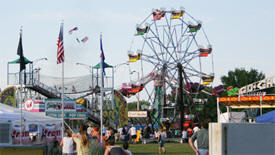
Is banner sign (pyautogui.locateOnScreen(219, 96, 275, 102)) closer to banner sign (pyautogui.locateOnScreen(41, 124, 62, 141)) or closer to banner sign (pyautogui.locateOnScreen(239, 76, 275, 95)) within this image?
banner sign (pyautogui.locateOnScreen(239, 76, 275, 95))

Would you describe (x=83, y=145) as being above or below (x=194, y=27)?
below

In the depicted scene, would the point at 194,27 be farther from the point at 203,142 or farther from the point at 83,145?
the point at 203,142

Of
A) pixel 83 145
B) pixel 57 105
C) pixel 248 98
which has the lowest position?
pixel 83 145

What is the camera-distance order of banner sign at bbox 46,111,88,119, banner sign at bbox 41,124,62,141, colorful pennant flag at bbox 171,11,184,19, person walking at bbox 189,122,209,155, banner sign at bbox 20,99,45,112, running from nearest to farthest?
person walking at bbox 189,122,209,155, banner sign at bbox 41,124,62,141, banner sign at bbox 46,111,88,119, banner sign at bbox 20,99,45,112, colorful pennant flag at bbox 171,11,184,19

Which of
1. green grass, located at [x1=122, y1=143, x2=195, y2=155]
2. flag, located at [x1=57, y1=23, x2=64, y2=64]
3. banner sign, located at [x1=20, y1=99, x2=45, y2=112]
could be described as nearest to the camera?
flag, located at [x1=57, y1=23, x2=64, y2=64]

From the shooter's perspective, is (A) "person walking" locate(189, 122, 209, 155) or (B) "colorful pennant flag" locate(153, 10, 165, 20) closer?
(A) "person walking" locate(189, 122, 209, 155)

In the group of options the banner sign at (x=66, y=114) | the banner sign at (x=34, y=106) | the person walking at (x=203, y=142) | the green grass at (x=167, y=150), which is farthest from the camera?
the banner sign at (x=34, y=106)

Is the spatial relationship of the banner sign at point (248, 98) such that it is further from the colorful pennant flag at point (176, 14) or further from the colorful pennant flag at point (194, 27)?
the colorful pennant flag at point (176, 14)

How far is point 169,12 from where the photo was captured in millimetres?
47750

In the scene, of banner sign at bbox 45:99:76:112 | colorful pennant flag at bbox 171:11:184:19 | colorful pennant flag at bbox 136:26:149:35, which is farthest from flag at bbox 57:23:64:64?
colorful pennant flag at bbox 171:11:184:19

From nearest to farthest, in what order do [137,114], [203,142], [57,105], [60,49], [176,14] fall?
1. [203,142]
2. [60,49]
3. [57,105]
4. [137,114]
5. [176,14]

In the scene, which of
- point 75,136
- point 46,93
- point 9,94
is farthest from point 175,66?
point 75,136

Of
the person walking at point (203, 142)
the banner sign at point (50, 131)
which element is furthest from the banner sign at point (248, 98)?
the person walking at point (203, 142)

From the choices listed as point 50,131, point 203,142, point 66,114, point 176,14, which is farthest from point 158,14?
point 203,142
